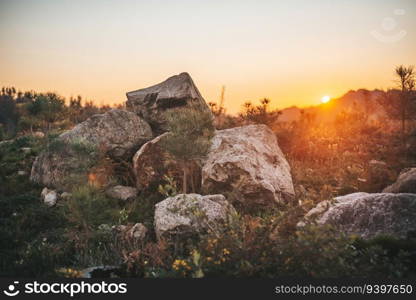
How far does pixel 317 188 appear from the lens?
1162cm

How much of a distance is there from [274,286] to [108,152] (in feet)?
28.4


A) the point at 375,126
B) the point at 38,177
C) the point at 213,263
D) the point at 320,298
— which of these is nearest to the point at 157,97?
the point at 38,177

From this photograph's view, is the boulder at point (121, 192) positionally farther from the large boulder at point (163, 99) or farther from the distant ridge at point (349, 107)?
the distant ridge at point (349, 107)

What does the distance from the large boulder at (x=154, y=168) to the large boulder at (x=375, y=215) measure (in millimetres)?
4864

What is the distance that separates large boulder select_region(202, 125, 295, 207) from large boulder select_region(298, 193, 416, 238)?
2.45 meters

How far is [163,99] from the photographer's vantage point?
12898 mm

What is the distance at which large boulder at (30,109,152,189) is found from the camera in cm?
1117

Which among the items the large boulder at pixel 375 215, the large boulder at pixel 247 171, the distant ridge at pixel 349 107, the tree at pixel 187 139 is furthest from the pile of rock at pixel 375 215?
the distant ridge at pixel 349 107

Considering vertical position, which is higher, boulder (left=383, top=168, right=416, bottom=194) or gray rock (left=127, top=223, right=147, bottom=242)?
boulder (left=383, top=168, right=416, bottom=194)

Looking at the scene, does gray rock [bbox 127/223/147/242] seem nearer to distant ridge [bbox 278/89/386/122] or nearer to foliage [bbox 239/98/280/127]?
foliage [bbox 239/98/280/127]

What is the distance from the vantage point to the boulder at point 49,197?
10117 mm

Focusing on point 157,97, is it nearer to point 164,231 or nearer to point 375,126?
point 164,231

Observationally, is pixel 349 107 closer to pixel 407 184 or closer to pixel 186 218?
pixel 407 184

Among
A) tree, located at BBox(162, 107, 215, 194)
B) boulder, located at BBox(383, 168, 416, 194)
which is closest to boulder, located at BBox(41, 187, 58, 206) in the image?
tree, located at BBox(162, 107, 215, 194)
